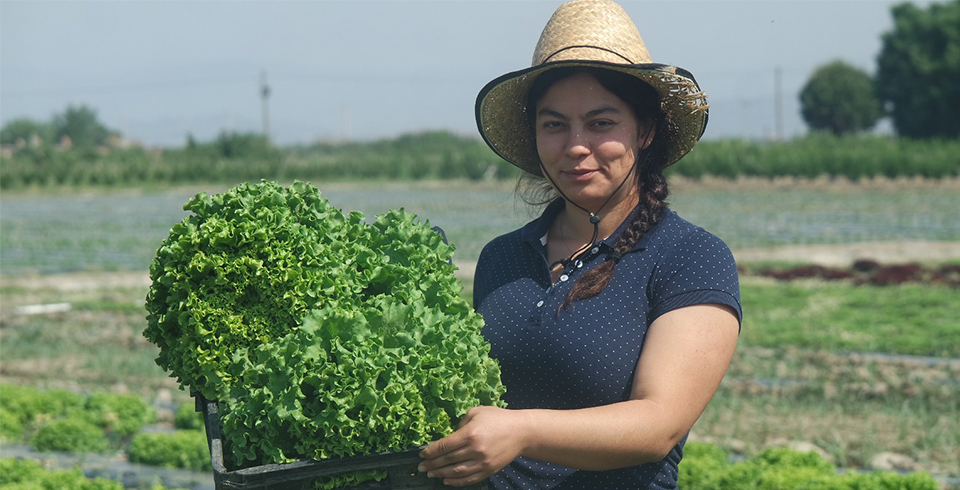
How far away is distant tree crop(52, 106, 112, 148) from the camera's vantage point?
112 metres

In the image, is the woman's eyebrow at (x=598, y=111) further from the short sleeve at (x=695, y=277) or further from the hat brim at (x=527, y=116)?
the short sleeve at (x=695, y=277)

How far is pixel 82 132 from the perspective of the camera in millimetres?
112562

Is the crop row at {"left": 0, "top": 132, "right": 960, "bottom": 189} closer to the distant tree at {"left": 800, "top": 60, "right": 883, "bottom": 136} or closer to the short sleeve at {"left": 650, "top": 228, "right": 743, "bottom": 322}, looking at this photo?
the distant tree at {"left": 800, "top": 60, "right": 883, "bottom": 136}

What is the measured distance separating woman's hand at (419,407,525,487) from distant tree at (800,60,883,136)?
78.7 m

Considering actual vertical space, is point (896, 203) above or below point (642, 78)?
below

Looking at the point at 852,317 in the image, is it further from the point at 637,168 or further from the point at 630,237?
the point at 630,237

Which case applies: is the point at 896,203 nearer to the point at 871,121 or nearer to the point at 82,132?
the point at 871,121

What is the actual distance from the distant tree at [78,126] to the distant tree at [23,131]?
91.4 inches

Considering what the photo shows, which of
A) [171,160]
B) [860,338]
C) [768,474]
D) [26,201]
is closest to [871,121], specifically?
[171,160]

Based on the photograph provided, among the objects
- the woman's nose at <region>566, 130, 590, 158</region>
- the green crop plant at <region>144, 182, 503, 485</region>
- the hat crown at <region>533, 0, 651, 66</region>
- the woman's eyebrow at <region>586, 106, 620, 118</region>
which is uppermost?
the hat crown at <region>533, 0, 651, 66</region>

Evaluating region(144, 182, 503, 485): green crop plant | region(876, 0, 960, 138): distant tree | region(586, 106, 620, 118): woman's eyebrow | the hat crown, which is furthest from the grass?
region(876, 0, 960, 138): distant tree

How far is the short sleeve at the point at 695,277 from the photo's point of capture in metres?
2.43

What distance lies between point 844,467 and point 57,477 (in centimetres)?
439

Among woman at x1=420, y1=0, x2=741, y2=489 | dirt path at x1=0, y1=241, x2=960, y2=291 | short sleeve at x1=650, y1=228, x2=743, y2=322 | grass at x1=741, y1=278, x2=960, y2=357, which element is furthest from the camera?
dirt path at x1=0, y1=241, x2=960, y2=291
